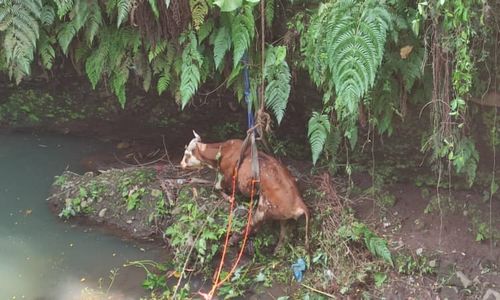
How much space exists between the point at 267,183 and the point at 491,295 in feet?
5.17

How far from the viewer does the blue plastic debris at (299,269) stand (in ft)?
11.9

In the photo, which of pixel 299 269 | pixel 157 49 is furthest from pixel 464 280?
pixel 157 49

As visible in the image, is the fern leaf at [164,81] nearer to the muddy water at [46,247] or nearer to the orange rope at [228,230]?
the orange rope at [228,230]

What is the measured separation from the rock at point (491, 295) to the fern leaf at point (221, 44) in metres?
2.27

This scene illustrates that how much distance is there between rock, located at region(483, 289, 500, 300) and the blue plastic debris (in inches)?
45.4

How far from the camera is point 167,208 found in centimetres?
420

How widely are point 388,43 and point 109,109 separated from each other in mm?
2865

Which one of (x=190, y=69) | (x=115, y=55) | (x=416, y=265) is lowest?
(x=416, y=265)

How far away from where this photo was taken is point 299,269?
11.9 ft

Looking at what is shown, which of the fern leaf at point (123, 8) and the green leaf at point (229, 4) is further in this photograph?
the fern leaf at point (123, 8)

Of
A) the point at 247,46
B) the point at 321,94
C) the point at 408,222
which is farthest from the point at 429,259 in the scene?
the point at 247,46

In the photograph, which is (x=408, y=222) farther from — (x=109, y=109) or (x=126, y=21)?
(x=109, y=109)

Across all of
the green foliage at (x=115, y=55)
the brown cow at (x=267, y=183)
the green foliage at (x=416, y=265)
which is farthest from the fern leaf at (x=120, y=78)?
the green foliage at (x=416, y=265)

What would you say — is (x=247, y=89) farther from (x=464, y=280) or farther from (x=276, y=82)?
(x=464, y=280)
